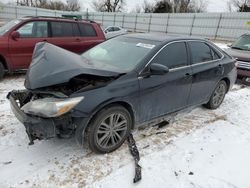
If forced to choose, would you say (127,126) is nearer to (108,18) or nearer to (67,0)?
(108,18)

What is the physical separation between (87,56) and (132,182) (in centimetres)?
226

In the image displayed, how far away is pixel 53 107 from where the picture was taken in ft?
8.06

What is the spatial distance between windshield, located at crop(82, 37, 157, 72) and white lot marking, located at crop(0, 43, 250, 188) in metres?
1.19

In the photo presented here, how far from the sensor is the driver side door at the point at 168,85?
318cm

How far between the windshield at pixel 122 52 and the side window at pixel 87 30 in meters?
3.25

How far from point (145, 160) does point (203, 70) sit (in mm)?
2127

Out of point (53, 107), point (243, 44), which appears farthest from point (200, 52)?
point (243, 44)

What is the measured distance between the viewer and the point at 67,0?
58.9 m

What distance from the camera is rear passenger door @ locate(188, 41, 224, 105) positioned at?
3.94m

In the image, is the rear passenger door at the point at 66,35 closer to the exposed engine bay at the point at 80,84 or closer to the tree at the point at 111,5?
the exposed engine bay at the point at 80,84

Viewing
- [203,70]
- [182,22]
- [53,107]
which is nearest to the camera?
[53,107]

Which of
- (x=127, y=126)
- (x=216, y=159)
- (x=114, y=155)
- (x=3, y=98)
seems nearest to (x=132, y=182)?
(x=114, y=155)

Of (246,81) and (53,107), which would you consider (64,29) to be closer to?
(53,107)

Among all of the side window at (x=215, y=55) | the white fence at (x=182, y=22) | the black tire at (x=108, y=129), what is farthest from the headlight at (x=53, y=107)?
the white fence at (x=182, y=22)
